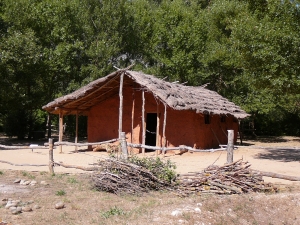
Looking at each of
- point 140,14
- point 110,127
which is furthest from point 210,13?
point 110,127

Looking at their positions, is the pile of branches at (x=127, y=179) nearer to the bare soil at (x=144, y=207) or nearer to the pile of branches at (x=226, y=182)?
the bare soil at (x=144, y=207)

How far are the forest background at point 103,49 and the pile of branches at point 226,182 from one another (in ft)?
42.4

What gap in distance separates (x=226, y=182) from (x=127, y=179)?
206 cm

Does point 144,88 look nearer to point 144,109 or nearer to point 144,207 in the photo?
point 144,109

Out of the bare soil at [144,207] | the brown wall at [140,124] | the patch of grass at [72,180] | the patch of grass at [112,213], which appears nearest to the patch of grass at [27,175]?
the bare soil at [144,207]

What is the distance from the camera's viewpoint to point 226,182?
8148mm

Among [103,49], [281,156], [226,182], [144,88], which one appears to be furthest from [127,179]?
[103,49]

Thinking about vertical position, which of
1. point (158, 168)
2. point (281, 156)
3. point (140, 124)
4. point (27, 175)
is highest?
point (140, 124)

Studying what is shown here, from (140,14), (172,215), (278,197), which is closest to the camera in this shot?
(172,215)

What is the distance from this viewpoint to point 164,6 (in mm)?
26859

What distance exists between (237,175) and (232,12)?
1837 cm

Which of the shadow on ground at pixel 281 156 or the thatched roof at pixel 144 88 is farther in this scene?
the thatched roof at pixel 144 88

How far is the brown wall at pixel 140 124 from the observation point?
17.2 meters

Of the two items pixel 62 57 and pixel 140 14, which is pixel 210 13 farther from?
pixel 62 57
